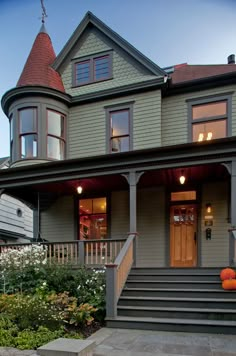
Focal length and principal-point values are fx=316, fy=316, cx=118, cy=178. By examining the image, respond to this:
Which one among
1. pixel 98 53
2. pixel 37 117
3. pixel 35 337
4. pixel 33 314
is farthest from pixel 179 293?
pixel 98 53

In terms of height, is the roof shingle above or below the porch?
above

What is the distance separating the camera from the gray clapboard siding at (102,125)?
404 inches

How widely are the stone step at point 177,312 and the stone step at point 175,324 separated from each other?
0.13 meters

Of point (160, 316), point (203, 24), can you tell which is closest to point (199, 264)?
point (160, 316)

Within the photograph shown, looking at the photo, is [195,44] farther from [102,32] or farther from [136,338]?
[102,32]

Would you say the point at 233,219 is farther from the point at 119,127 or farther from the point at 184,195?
the point at 119,127

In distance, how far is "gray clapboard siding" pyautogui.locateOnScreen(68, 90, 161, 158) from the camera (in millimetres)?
10250

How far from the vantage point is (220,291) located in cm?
631

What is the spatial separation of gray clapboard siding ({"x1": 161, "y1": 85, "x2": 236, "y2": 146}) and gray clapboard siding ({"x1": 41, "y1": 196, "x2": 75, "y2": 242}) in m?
4.03

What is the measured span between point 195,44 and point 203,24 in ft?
3.68

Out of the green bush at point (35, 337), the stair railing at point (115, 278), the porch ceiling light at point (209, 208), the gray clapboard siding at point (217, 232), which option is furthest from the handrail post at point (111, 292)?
the porch ceiling light at point (209, 208)

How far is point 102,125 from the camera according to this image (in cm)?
1092

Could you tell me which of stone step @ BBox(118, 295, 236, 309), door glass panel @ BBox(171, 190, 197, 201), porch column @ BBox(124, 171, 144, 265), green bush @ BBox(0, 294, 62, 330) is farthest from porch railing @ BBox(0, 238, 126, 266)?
door glass panel @ BBox(171, 190, 197, 201)

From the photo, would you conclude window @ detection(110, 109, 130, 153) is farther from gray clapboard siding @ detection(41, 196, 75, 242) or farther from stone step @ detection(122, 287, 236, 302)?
stone step @ detection(122, 287, 236, 302)
